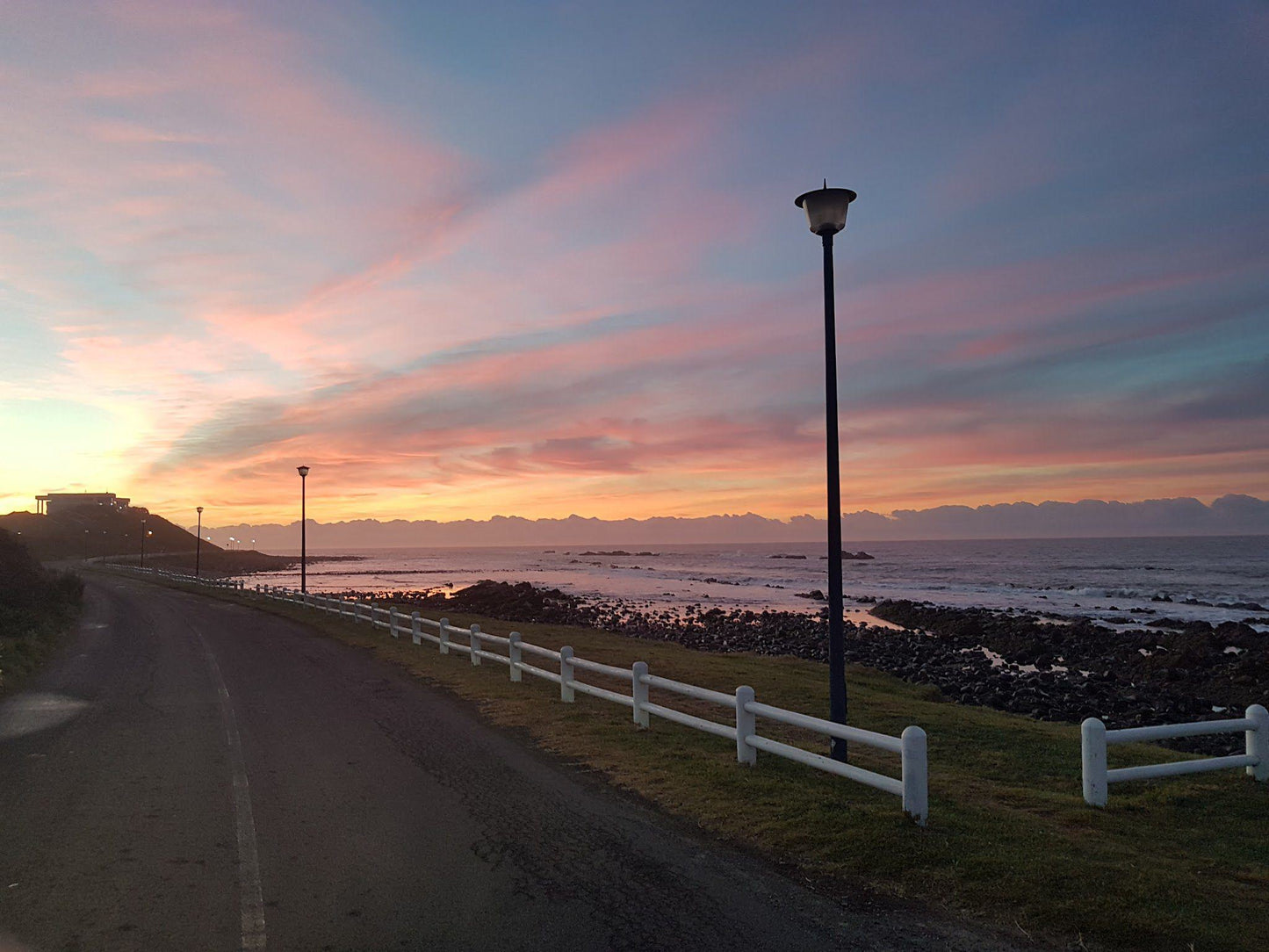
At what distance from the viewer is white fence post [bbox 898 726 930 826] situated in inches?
283

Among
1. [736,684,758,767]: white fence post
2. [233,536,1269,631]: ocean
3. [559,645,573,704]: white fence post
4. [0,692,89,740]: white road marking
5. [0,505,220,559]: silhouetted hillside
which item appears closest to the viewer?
[736,684,758,767]: white fence post

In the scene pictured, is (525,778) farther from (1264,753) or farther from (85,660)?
(85,660)

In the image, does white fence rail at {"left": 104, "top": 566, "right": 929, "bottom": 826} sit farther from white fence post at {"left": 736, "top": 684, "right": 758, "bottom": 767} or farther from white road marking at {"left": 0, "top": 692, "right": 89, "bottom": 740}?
white road marking at {"left": 0, "top": 692, "right": 89, "bottom": 740}

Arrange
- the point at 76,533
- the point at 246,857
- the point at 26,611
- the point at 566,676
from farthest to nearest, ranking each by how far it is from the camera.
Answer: the point at 76,533 < the point at 26,611 < the point at 566,676 < the point at 246,857

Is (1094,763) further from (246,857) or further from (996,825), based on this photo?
(246,857)

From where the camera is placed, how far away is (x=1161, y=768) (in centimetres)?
816

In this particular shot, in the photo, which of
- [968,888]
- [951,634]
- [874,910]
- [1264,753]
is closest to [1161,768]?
[1264,753]

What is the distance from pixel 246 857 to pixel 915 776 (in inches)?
224

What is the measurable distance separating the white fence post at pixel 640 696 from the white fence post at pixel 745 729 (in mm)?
2483

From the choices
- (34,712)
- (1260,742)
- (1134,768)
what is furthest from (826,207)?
(34,712)

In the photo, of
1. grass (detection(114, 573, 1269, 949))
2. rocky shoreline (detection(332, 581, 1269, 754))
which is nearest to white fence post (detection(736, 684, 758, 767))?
grass (detection(114, 573, 1269, 949))

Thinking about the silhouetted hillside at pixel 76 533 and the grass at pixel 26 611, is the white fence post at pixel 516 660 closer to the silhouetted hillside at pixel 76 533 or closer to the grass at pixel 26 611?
the grass at pixel 26 611

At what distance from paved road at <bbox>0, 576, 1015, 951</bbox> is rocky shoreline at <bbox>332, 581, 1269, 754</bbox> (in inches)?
592

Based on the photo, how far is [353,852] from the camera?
6.66 metres
